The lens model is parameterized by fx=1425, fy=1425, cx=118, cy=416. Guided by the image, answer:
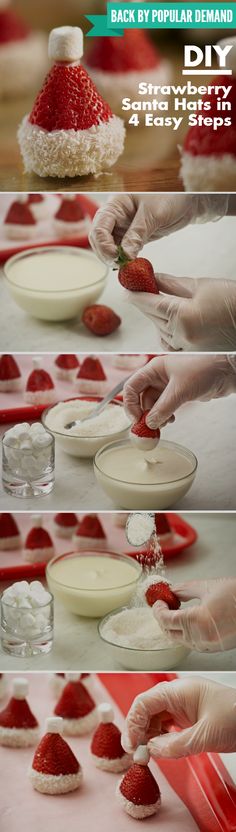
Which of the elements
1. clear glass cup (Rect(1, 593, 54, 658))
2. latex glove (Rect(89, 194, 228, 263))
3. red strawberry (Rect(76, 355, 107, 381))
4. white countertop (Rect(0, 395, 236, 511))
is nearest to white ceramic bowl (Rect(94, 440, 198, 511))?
white countertop (Rect(0, 395, 236, 511))

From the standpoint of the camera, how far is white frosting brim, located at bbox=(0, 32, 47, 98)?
2234mm

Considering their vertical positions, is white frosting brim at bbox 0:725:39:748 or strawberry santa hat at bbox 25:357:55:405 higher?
strawberry santa hat at bbox 25:357:55:405

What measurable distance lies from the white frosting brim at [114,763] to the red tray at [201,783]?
0.06 metres

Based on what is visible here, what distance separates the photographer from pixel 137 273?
7.51 ft

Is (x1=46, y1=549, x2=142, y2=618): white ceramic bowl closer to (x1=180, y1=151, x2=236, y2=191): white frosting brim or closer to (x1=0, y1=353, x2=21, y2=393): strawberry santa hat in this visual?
(x1=0, y1=353, x2=21, y2=393): strawberry santa hat

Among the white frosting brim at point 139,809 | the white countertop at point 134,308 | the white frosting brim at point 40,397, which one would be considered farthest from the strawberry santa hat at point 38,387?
the white frosting brim at point 139,809

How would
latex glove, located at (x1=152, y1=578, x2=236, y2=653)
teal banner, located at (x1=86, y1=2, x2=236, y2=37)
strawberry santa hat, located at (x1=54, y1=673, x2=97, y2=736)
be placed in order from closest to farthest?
teal banner, located at (x1=86, y1=2, x2=236, y2=37), latex glove, located at (x1=152, y1=578, x2=236, y2=653), strawberry santa hat, located at (x1=54, y1=673, x2=97, y2=736)

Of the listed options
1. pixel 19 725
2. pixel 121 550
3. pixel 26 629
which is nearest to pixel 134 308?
pixel 121 550

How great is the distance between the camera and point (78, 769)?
2525 millimetres

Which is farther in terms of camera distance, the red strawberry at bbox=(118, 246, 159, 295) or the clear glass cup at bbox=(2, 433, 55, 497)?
the clear glass cup at bbox=(2, 433, 55, 497)

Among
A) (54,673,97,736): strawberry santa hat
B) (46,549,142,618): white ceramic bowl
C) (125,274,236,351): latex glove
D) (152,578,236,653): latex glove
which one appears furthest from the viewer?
(54,673,97,736): strawberry santa hat

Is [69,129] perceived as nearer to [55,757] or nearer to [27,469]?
[27,469]

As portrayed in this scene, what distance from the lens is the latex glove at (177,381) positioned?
236 cm

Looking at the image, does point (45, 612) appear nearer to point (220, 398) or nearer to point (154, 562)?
point (154, 562)
